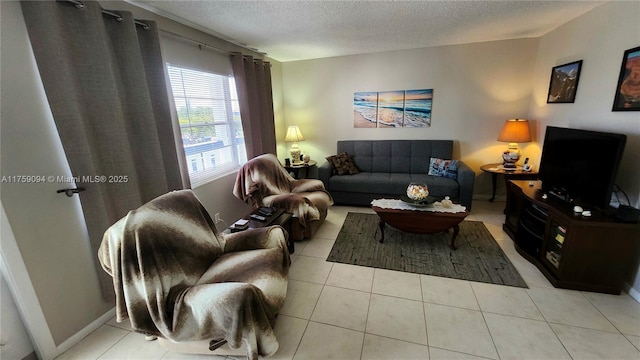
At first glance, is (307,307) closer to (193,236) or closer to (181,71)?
(193,236)

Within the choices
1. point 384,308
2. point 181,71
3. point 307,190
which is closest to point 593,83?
point 384,308

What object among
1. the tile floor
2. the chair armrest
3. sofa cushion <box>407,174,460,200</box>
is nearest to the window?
the chair armrest

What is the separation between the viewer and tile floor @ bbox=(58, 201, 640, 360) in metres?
1.56

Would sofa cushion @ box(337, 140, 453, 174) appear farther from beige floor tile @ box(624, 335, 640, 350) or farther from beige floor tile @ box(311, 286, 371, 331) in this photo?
beige floor tile @ box(624, 335, 640, 350)

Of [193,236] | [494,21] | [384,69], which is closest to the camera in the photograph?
[193,236]

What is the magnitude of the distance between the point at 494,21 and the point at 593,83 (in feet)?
3.65

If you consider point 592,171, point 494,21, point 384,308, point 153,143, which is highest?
point 494,21

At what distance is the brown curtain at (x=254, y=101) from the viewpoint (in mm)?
3168

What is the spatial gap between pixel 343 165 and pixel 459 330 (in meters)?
2.68

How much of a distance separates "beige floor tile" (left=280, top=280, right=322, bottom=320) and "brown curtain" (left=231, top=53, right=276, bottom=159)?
6.23 feet

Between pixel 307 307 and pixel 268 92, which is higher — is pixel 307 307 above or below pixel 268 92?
below

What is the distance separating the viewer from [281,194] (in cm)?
306

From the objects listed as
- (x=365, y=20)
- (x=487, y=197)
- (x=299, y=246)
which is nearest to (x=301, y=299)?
(x=299, y=246)

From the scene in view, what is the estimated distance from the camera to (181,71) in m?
2.54
